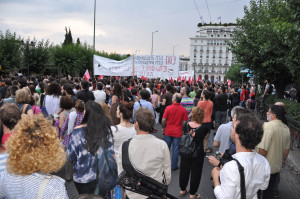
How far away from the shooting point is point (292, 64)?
9.59m

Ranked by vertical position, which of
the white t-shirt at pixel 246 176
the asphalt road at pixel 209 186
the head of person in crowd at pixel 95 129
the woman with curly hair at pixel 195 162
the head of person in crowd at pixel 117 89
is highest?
the head of person in crowd at pixel 117 89

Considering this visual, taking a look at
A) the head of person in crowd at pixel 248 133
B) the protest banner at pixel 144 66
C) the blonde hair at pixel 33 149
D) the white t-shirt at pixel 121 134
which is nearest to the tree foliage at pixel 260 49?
the protest banner at pixel 144 66

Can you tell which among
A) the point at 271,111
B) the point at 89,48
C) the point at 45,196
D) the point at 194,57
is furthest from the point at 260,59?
the point at 194,57

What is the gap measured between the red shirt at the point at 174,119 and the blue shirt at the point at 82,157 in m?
2.99

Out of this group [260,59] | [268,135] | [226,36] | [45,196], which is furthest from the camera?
[226,36]

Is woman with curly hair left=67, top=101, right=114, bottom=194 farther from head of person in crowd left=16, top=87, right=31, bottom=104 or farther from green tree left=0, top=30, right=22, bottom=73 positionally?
green tree left=0, top=30, right=22, bottom=73

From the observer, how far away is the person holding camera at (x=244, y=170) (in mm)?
2238

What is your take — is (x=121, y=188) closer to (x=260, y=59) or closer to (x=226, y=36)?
(x=260, y=59)

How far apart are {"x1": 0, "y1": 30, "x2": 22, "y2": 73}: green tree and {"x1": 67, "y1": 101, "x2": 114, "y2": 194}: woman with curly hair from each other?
2521 centimetres

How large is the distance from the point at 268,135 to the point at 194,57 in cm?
12508

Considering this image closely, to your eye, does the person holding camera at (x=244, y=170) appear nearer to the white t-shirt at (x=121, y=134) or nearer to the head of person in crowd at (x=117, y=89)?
the white t-shirt at (x=121, y=134)

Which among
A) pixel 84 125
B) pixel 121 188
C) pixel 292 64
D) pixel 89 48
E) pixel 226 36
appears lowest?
pixel 121 188

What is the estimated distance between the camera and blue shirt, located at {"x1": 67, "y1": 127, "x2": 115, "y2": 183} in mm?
3119

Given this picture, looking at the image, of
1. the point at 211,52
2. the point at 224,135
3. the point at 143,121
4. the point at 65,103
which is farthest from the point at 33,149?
the point at 211,52
